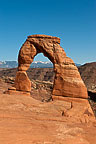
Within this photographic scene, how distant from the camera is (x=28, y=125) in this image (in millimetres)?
6480

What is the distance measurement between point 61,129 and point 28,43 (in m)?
11.1

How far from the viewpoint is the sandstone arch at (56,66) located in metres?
13.6

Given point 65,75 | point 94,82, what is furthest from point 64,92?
point 94,82

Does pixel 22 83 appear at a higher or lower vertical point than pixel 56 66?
lower

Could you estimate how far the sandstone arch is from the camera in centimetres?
1362

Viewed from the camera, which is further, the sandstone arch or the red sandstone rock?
the red sandstone rock

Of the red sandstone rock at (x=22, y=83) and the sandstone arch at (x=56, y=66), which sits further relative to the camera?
the red sandstone rock at (x=22, y=83)

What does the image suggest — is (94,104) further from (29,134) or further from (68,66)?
(29,134)

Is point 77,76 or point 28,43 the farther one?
point 28,43

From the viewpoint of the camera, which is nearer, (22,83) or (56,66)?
(56,66)

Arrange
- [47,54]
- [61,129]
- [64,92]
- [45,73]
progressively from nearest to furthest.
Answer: [61,129]
[64,92]
[47,54]
[45,73]

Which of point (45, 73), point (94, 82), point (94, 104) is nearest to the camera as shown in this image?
point (94, 104)

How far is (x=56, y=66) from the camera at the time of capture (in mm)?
14438

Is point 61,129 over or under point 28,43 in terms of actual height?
under
